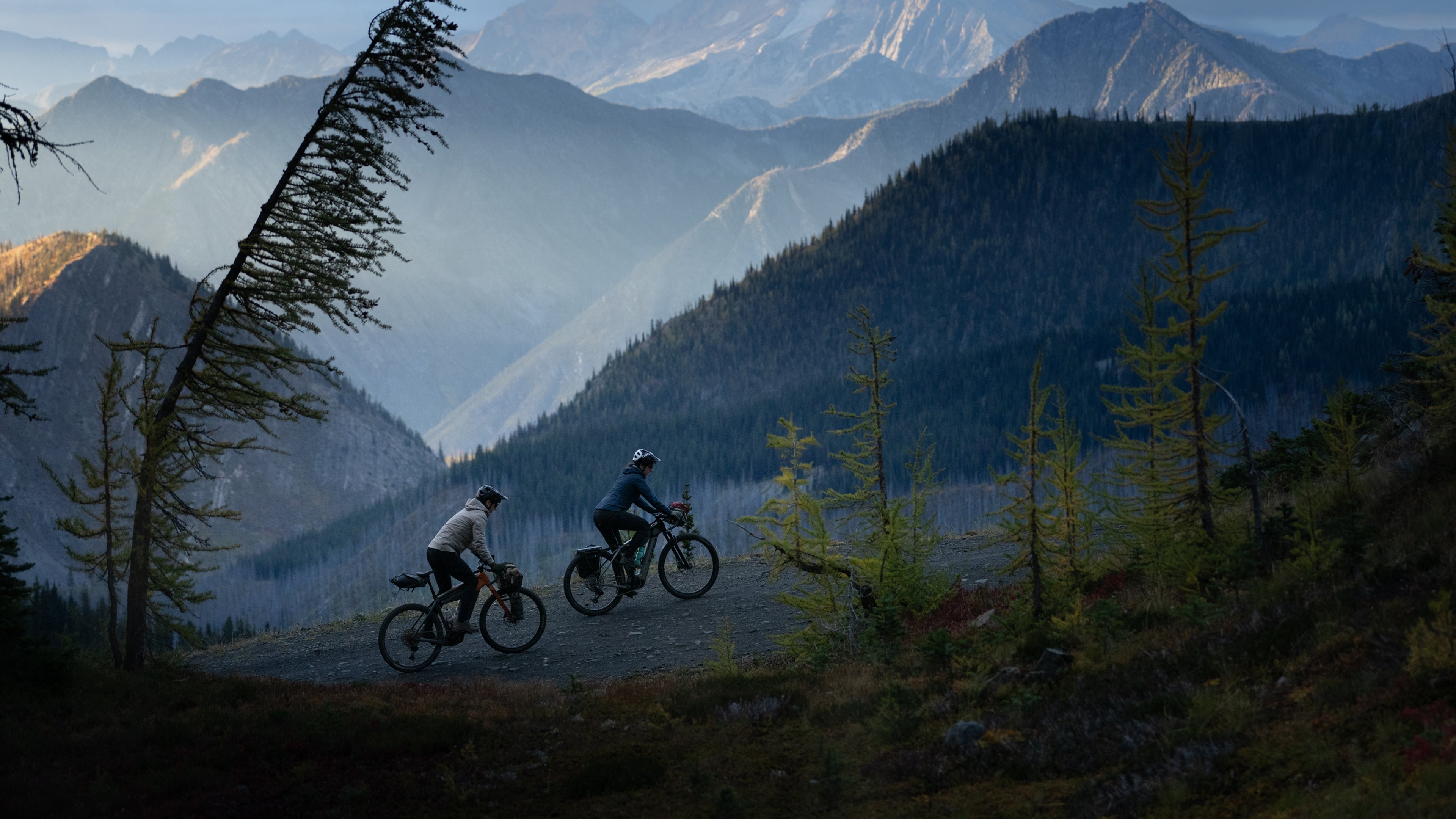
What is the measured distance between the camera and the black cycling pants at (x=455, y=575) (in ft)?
56.0

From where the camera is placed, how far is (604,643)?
19078 mm

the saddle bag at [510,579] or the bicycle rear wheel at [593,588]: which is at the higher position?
the saddle bag at [510,579]

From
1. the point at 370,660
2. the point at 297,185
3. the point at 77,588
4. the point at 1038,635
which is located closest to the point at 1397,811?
the point at 1038,635

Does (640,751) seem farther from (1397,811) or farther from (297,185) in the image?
(297,185)

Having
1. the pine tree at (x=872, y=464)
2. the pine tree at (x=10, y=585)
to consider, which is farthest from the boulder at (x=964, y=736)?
the pine tree at (x=10, y=585)

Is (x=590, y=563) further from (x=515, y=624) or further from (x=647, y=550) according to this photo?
(x=515, y=624)

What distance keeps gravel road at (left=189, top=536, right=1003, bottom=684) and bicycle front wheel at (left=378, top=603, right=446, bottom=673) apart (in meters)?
0.26

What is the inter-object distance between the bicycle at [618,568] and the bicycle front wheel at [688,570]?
2 cm

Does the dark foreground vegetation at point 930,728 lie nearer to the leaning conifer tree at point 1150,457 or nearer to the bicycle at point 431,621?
the leaning conifer tree at point 1150,457

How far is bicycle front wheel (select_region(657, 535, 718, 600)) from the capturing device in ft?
70.5

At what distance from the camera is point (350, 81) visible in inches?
640

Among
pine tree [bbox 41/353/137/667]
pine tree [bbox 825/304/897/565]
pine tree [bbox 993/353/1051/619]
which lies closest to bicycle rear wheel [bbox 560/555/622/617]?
pine tree [bbox 825/304/897/565]

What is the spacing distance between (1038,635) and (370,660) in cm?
1424

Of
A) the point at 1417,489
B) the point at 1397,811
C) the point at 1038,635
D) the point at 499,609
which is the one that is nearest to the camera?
the point at 1397,811
